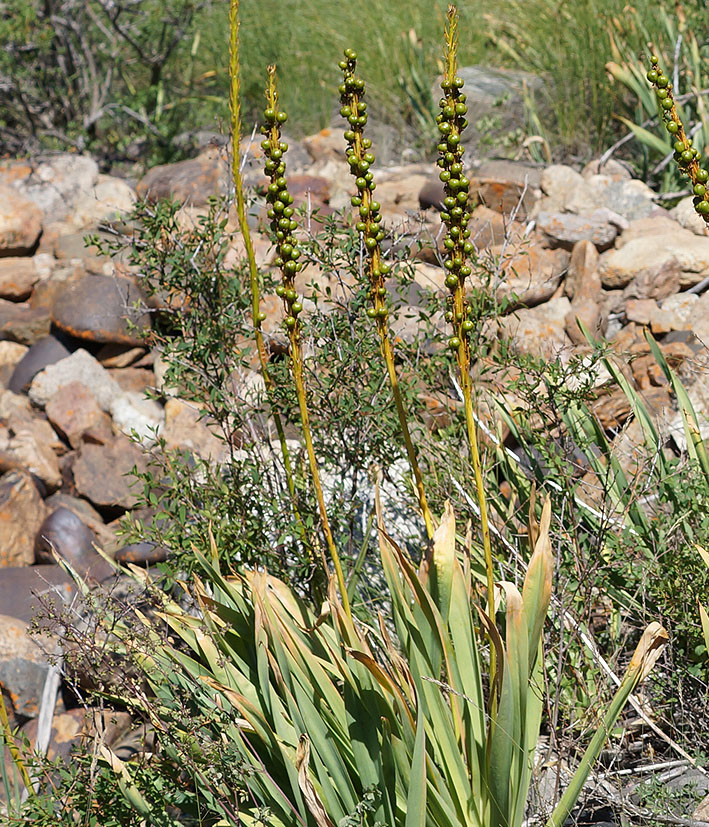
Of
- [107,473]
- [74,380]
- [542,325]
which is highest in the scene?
[542,325]

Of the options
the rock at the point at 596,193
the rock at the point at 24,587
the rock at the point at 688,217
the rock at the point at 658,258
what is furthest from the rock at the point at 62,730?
the rock at the point at 688,217

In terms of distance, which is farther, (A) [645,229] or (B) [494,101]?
(B) [494,101]

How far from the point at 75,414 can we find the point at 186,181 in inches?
83.5

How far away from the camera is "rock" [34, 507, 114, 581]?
4168 mm

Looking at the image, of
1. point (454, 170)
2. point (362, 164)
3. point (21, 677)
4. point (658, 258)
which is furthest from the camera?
point (658, 258)

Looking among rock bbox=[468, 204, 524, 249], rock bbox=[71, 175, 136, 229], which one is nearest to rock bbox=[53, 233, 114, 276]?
rock bbox=[71, 175, 136, 229]

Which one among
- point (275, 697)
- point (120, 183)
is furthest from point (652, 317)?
point (120, 183)

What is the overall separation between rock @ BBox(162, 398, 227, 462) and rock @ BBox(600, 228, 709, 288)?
90.5 inches

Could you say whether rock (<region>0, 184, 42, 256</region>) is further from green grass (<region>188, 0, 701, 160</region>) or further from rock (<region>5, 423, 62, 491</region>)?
green grass (<region>188, 0, 701, 160</region>)

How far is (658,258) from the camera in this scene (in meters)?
4.75

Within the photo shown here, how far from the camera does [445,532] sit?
1.89m

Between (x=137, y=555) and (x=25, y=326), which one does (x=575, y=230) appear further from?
(x=25, y=326)

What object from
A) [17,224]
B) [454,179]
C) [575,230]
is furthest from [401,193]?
[454,179]

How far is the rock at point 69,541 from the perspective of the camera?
4.17 metres
